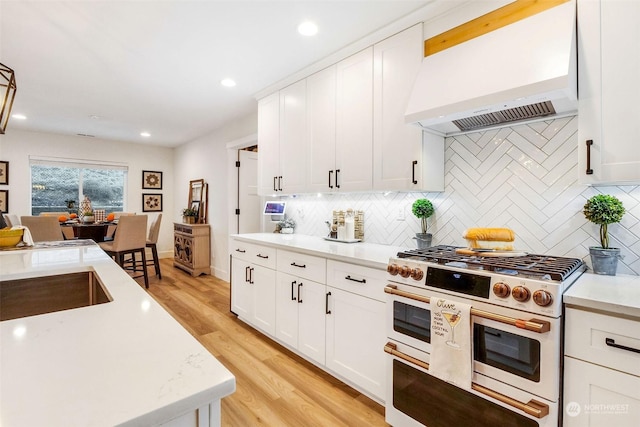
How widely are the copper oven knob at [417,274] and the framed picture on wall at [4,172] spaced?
6.78 metres

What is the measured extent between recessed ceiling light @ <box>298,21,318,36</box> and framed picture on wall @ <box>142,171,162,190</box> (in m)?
5.68

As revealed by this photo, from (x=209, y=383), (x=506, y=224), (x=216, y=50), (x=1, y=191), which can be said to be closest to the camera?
(x=209, y=383)

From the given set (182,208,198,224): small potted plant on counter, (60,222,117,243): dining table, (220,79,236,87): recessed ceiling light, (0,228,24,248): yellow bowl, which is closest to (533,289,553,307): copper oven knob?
(0,228,24,248): yellow bowl

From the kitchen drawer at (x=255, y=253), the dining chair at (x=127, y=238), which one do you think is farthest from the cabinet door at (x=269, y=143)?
the dining chair at (x=127, y=238)

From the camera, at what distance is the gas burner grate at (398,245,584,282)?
4.24ft

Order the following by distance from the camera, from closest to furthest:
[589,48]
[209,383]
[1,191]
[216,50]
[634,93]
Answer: [209,383]
[634,93]
[589,48]
[216,50]
[1,191]

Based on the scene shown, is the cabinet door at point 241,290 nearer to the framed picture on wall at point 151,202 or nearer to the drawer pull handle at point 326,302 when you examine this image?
the drawer pull handle at point 326,302

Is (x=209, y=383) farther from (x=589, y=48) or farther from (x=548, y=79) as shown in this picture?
(x=589, y=48)

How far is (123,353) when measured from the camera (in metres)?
0.67

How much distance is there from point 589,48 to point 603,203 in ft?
2.46

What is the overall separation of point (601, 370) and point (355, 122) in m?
1.99

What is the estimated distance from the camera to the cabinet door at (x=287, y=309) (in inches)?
98.8

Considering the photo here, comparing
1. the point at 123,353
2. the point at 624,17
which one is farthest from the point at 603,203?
the point at 123,353

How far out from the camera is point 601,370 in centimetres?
116
